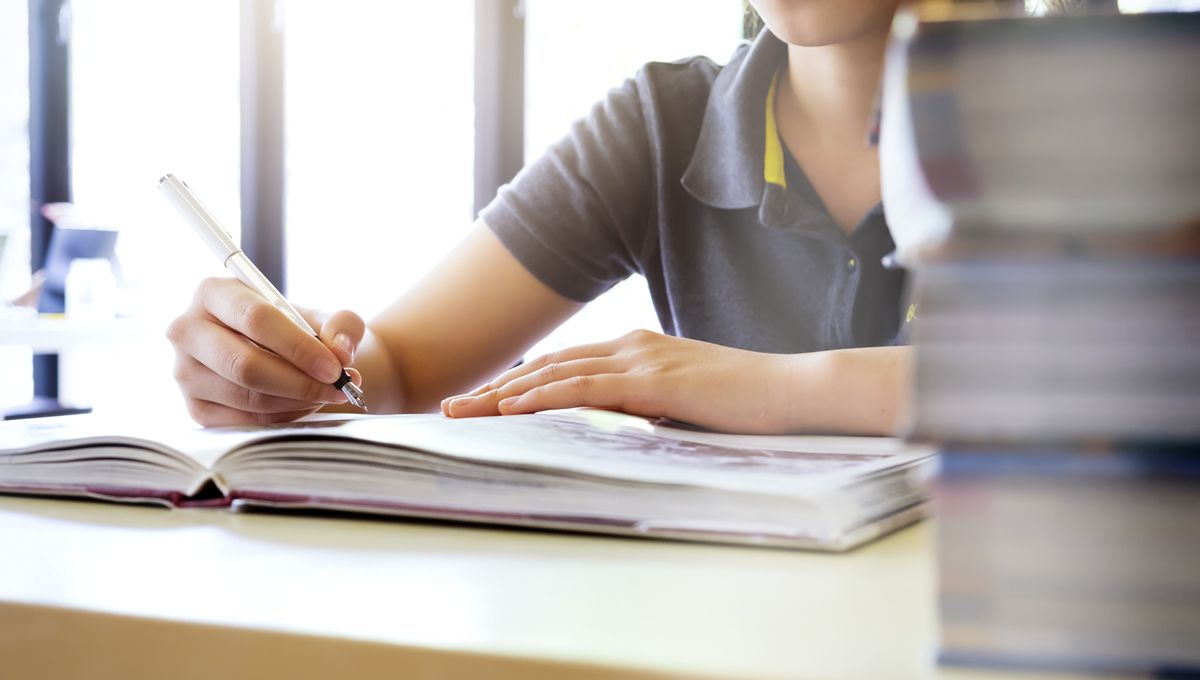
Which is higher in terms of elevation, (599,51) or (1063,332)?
(599,51)

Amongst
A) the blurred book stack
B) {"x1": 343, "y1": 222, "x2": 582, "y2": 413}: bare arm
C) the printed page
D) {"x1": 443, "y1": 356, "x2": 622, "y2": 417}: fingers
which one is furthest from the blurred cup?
the blurred book stack

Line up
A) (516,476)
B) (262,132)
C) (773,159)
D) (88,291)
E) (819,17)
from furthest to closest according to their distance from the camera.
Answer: (262,132)
(88,291)
(773,159)
(819,17)
(516,476)

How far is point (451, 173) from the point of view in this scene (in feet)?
11.3

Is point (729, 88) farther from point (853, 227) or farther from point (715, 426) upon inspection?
point (715, 426)

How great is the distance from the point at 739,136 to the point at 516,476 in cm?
77

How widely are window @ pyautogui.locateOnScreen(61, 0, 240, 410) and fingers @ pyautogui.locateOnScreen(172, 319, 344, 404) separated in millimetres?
2776

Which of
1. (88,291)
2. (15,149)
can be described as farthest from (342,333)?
(15,149)

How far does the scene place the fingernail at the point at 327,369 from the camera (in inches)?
27.0

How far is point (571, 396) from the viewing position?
678 millimetres

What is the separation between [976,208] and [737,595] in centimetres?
14

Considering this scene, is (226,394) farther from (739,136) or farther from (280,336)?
(739,136)

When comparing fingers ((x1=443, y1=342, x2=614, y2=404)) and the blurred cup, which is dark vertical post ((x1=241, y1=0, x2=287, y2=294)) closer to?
the blurred cup

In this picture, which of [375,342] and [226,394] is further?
[375,342]

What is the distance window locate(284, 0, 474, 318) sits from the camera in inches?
133
